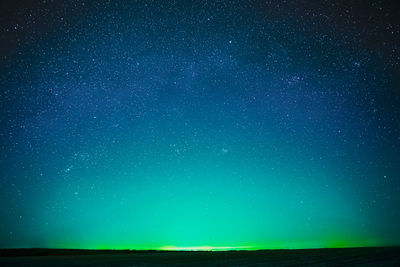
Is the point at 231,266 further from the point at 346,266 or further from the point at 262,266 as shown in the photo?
the point at 346,266

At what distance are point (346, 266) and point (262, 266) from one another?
7.71 feet

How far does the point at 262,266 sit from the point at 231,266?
820 millimetres

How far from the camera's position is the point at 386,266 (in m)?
9.24

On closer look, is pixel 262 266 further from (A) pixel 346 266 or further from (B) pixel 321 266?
(A) pixel 346 266

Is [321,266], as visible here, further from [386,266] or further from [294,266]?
[386,266]

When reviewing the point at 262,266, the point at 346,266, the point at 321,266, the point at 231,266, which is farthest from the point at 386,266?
the point at 231,266

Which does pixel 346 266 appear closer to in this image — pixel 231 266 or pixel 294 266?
pixel 294 266

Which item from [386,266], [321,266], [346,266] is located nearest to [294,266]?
[321,266]

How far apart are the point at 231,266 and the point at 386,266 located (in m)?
4.39

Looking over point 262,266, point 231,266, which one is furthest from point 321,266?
point 231,266

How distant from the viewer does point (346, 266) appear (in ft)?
29.6

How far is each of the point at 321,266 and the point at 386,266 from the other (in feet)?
6.48

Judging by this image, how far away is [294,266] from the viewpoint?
8852mm

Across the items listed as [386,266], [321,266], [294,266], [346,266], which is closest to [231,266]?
[294,266]
